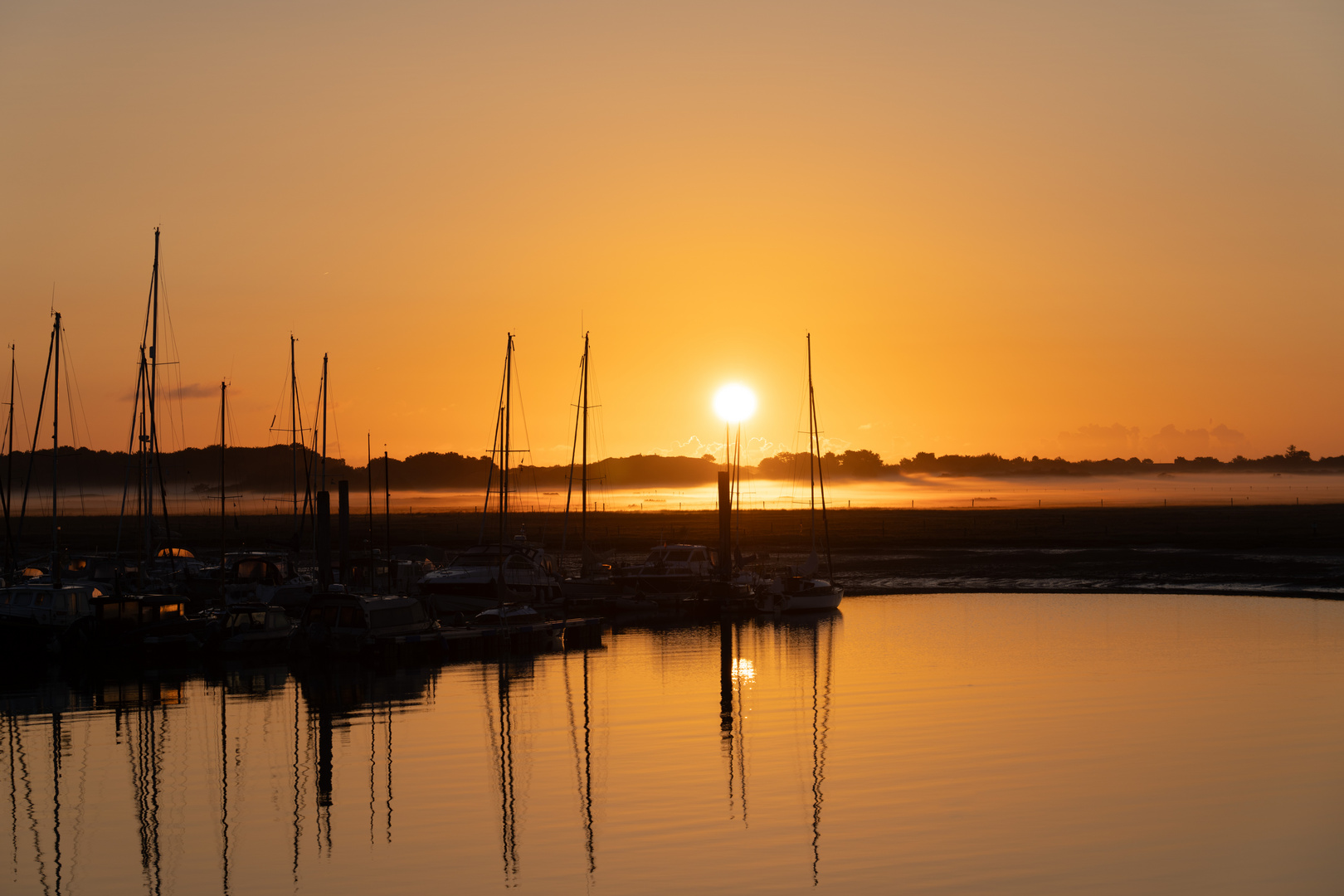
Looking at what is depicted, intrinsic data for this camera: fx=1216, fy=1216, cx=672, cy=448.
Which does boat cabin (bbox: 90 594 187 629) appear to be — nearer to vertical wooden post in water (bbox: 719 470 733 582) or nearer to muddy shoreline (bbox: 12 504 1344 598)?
muddy shoreline (bbox: 12 504 1344 598)

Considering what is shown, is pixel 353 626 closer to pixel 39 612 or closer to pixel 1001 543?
pixel 39 612

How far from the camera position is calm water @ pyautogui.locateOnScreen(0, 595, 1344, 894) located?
1733 centimetres

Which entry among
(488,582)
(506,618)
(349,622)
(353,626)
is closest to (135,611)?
(349,622)

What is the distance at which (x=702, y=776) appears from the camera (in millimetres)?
23000

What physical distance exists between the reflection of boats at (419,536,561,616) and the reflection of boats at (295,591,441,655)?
847cm

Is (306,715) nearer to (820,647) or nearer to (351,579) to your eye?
(820,647)

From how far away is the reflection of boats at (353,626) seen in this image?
39719 mm

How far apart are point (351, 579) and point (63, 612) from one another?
16.4 m

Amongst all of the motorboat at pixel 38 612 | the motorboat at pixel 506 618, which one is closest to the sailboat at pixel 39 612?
the motorboat at pixel 38 612

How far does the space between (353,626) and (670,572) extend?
2129 cm

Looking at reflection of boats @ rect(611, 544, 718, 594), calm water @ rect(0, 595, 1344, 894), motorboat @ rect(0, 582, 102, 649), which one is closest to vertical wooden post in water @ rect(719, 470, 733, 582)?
reflection of boats @ rect(611, 544, 718, 594)

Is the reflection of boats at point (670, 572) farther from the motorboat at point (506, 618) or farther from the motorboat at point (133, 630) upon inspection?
the motorboat at point (133, 630)

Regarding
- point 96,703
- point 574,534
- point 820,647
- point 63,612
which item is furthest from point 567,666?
point 574,534

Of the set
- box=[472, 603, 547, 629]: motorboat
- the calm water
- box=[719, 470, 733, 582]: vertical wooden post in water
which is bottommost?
the calm water
